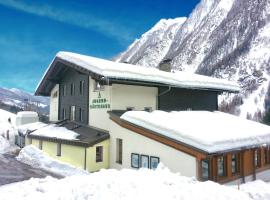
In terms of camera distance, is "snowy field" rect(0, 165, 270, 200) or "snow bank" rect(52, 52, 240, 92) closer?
"snowy field" rect(0, 165, 270, 200)

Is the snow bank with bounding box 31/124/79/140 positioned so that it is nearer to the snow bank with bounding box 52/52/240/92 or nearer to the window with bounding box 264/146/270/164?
the snow bank with bounding box 52/52/240/92

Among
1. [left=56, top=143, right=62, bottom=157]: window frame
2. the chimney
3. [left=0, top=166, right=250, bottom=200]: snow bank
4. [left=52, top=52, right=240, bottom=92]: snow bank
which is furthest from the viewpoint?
the chimney

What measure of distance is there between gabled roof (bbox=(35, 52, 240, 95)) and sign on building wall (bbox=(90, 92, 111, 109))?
219 cm

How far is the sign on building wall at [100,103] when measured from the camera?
74.3ft

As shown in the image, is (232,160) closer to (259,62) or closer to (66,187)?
(66,187)

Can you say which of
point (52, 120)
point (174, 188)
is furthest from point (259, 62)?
point (174, 188)

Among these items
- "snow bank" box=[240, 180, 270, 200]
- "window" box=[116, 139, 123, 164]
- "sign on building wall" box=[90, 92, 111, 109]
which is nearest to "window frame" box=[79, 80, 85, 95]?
"sign on building wall" box=[90, 92, 111, 109]

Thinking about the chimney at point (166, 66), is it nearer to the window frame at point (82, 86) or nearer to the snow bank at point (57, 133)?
the window frame at point (82, 86)

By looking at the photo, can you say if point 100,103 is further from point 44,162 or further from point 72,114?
point 44,162

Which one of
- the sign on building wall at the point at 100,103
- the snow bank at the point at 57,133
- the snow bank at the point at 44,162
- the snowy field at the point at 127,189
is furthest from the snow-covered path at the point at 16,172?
the snowy field at the point at 127,189

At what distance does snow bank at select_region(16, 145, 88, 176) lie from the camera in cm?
2124

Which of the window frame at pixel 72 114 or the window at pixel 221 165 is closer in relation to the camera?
the window at pixel 221 165

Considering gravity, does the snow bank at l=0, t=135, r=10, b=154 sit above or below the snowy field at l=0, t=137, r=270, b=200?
below

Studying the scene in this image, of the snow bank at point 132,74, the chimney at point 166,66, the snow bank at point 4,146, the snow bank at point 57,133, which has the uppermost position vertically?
the chimney at point 166,66
